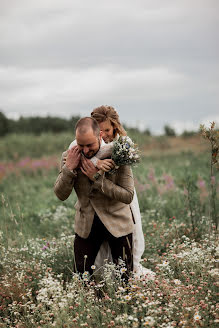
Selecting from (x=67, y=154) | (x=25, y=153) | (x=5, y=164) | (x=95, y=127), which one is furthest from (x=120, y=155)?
(x=25, y=153)

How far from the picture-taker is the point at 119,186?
388 centimetres

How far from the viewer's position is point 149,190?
8859 millimetres

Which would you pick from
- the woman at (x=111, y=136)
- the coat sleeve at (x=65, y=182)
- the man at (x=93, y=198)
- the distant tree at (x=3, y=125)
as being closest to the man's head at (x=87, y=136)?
the man at (x=93, y=198)

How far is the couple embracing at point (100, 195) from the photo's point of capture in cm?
369

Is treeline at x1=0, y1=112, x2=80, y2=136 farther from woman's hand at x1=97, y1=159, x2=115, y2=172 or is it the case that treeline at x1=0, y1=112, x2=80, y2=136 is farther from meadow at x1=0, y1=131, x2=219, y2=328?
woman's hand at x1=97, y1=159, x2=115, y2=172

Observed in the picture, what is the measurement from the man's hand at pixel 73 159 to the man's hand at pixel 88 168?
0.06 meters

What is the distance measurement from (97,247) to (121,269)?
460 mm

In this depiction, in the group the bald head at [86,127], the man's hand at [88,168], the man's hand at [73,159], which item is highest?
the bald head at [86,127]

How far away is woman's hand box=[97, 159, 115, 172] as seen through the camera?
361cm

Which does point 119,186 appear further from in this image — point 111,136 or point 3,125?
point 3,125

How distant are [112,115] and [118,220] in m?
1.14

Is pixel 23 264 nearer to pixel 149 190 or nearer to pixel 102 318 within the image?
pixel 102 318

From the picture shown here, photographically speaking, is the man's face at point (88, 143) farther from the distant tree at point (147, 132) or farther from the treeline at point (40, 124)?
the treeline at point (40, 124)

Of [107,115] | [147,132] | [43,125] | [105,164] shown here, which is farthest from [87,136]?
[43,125]
